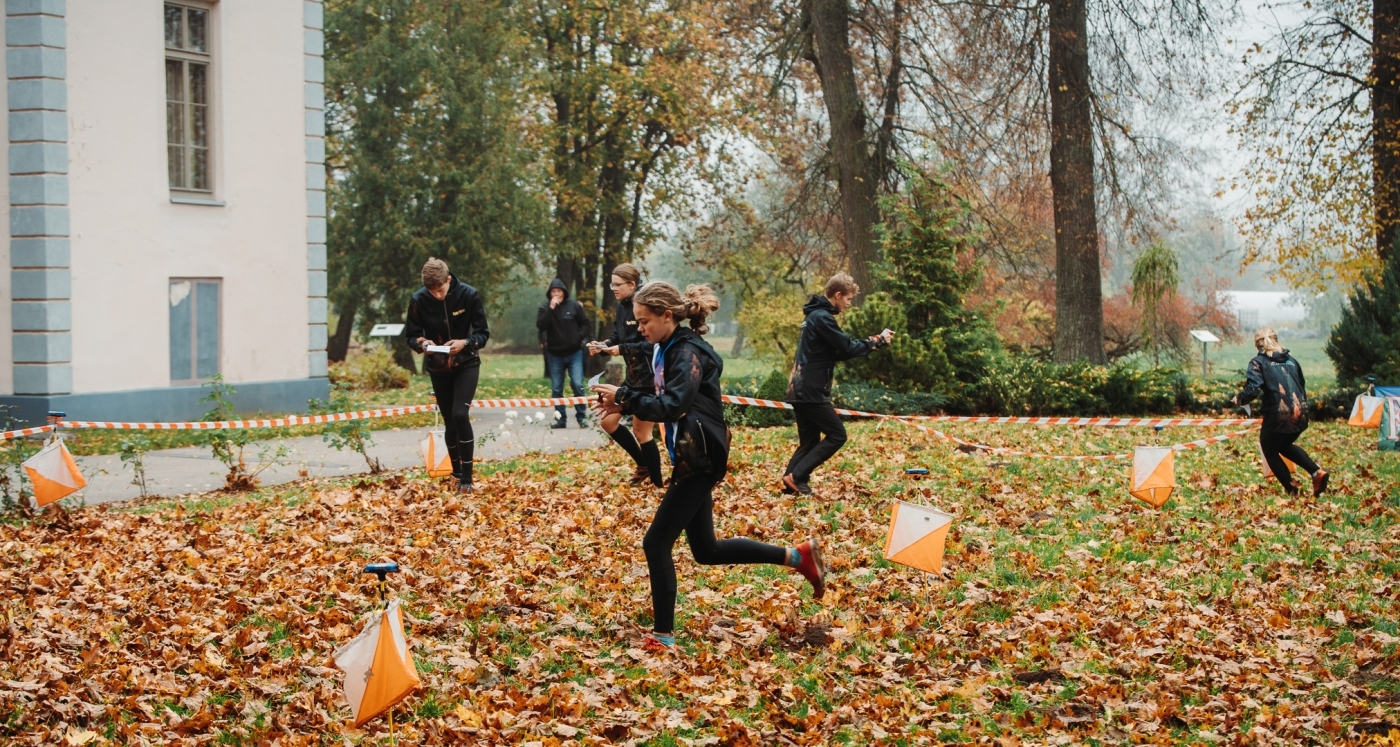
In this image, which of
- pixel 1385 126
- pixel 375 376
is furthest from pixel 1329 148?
pixel 375 376

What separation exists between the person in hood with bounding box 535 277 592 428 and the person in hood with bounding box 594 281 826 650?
10.0m

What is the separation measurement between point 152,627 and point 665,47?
26112 mm

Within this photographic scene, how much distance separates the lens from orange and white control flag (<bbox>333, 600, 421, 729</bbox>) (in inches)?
171

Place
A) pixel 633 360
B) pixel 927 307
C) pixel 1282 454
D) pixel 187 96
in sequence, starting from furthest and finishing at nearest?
1. pixel 927 307
2. pixel 187 96
3. pixel 1282 454
4. pixel 633 360

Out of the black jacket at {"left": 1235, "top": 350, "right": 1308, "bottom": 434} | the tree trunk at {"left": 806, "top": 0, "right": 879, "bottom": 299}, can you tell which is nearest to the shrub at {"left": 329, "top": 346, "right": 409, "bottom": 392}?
the tree trunk at {"left": 806, "top": 0, "right": 879, "bottom": 299}

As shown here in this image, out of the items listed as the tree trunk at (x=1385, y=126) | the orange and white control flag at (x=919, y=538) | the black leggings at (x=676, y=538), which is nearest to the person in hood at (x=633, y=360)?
the black leggings at (x=676, y=538)

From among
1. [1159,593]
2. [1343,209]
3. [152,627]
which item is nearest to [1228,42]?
[1343,209]

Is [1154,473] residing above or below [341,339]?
below

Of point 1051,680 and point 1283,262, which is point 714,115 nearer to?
point 1283,262

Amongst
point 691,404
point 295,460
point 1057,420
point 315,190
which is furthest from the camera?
point 315,190

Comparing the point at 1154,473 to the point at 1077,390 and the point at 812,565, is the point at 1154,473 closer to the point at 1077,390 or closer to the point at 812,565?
the point at 812,565

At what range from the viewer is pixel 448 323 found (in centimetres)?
1009

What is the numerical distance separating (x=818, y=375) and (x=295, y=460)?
5.94m

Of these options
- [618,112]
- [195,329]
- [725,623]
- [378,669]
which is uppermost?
[618,112]
